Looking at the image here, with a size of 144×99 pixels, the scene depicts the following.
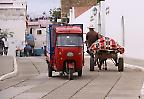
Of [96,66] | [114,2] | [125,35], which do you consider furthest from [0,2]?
[96,66]

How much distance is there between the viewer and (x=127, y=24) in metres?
33.0

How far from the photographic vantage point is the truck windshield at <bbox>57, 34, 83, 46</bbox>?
62.8 ft

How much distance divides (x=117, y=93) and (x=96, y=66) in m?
10.5

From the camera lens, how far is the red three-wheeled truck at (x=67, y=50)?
62.1 feet

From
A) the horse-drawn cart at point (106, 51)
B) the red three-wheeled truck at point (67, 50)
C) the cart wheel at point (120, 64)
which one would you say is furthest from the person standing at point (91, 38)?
the red three-wheeled truck at point (67, 50)

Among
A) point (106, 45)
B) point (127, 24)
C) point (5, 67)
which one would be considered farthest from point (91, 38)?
point (127, 24)

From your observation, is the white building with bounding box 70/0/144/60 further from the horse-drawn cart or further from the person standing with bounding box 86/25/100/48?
the horse-drawn cart

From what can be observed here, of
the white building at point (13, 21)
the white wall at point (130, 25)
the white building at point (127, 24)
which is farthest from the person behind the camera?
the white building at point (13, 21)

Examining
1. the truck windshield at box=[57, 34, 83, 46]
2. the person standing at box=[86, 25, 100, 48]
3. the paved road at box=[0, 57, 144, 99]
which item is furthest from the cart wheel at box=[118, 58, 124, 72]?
the truck windshield at box=[57, 34, 83, 46]

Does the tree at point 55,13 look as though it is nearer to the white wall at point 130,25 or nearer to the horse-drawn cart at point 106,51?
the white wall at point 130,25

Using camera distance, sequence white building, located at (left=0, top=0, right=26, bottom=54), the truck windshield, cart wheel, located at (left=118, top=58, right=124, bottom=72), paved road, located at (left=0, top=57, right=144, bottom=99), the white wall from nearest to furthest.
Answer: paved road, located at (left=0, top=57, right=144, bottom=99) → the truck windshield → cart wheel, located at (left=118, top=58, right=124, bottom=72) → the white wall → white building, located at (left=0, top=0, right=26, bottom=54)

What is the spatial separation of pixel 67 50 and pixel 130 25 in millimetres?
13886

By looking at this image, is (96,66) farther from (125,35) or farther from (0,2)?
(0,2)

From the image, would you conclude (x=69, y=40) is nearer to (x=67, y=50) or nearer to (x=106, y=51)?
(x=67, y=50)
